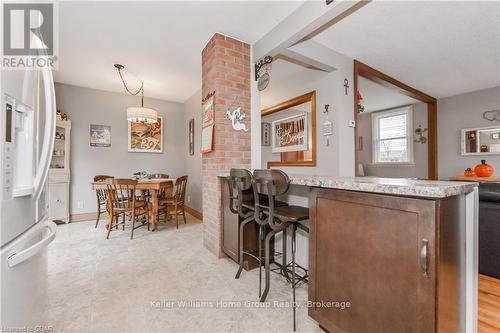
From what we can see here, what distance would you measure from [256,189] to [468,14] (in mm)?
2668

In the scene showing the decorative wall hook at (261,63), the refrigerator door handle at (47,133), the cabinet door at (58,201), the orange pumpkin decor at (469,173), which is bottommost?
the cabinet door at (58,201)

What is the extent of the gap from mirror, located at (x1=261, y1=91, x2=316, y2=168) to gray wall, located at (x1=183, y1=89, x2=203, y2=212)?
4.45ft

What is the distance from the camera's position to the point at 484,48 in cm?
276

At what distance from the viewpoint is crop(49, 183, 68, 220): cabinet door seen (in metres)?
3.86

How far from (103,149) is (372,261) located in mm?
A: 5022

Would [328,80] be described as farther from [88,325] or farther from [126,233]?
[126,233]

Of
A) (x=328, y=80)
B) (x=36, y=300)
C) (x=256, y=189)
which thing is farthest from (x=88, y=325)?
(x=328, y=80)

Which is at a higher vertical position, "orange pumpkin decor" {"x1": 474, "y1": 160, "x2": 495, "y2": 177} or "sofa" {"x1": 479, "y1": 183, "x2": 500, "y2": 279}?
"orange pumpkin decor" {"x1": 474, "y1": 160, "x2": 495, "y2": 177}

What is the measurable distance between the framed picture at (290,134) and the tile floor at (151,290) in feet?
6.75

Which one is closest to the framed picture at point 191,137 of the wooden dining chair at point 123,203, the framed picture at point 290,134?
the wooden dining chair at point 123,203

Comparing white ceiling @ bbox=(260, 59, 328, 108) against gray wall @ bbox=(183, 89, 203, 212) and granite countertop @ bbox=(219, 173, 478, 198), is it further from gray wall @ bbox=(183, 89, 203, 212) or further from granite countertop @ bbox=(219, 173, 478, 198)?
granite countertop @ bbox=(219, 173, 478, 198)

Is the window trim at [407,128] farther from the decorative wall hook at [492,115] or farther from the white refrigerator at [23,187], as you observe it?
the white refrigerator at [23,187]

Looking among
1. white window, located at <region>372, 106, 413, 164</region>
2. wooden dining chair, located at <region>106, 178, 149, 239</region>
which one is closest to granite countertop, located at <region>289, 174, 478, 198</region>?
wooden dining chair, located at <region>106, 178, 149, 239</region>

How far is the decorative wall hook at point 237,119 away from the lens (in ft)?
8.66
